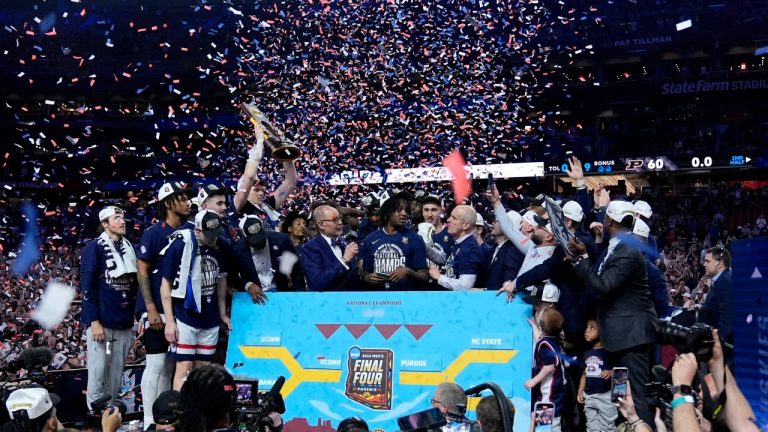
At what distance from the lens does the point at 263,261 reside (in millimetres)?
8078

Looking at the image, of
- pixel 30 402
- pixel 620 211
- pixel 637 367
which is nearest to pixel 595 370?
pixel 637 367

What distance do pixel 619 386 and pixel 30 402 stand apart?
108 inches

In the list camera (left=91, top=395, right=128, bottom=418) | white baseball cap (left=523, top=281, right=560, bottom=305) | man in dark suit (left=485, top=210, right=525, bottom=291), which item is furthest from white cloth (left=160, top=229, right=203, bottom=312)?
white baseball cap (left=523, top=281, right=560, bottom=305)

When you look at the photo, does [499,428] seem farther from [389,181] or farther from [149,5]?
[149,5]

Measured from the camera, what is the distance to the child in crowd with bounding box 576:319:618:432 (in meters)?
6.39

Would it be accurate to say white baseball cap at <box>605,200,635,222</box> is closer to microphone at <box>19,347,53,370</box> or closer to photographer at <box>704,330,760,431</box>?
photographer at <box>704,330,760,431</box>

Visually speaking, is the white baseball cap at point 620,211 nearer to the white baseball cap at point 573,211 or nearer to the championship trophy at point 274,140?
the white baseball cap at point 573,211

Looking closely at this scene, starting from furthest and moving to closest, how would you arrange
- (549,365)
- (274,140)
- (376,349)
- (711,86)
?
(711,86) → (274,140) → (376,349) → (549,365)

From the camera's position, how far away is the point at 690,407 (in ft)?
10.2

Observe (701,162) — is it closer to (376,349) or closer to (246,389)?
(376,349)

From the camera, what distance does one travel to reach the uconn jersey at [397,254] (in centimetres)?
777

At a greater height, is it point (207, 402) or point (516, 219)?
point (516, 219)

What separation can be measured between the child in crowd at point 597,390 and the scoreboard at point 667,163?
22085 millimetres

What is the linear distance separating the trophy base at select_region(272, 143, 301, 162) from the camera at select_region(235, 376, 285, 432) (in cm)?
349
